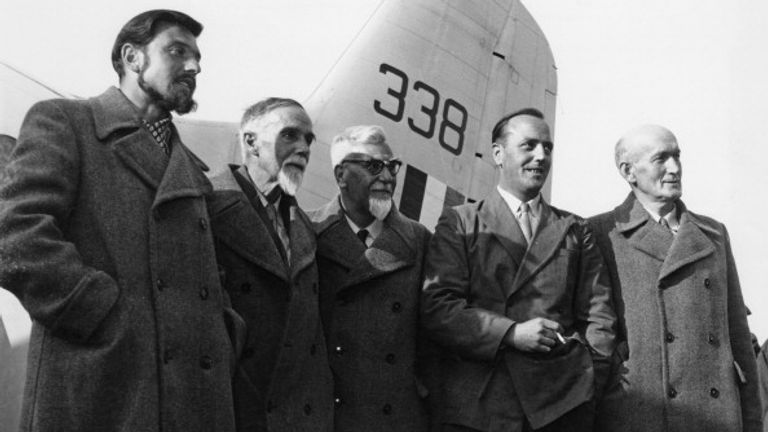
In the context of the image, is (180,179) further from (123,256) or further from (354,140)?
(354,140)

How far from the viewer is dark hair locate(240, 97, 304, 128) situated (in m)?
4.12

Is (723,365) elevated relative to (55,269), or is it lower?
elevated

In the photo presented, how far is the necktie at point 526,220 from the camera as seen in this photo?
4326 millimetres

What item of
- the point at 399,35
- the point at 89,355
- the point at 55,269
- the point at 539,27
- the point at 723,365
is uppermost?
the point at 539,27

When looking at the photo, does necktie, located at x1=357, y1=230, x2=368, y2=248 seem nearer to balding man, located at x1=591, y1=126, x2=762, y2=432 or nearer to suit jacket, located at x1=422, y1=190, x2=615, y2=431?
suit jacket, located at x1=422, y1=190, x2=615, y2=431

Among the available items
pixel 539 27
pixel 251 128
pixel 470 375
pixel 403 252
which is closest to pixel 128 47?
pixel 251 128

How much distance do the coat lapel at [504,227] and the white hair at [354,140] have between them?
545mm

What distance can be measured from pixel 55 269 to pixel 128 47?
94 cm

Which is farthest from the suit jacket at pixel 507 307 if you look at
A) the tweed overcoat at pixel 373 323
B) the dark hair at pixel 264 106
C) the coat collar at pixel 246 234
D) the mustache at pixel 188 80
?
the mustache at pixel 188 80

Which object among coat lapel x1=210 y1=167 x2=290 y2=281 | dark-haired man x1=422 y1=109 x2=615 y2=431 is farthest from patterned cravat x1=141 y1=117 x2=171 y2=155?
dark-haired man x1=422 y1=109 x2=615 y2=431

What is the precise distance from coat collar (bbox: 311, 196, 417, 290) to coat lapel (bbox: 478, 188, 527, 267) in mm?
341

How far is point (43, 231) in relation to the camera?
9.77 ft

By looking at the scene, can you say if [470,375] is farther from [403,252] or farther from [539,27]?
[539,27]

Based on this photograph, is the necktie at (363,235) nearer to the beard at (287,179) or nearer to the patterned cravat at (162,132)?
the beard at (287,179)
